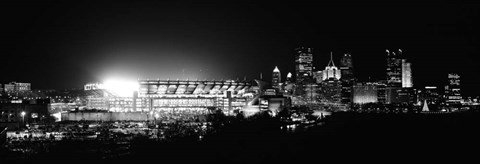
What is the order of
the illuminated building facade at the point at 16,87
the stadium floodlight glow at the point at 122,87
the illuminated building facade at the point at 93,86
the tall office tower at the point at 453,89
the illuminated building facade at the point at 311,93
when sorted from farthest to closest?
the illuminated building facade at the point at 311,93 → the tall office tower at the point at 453,89 → the illuminated building facade at the point at 16,87 → the illuminated building facade at the point at 93,86 → the stadium floodlight glow at the point at 122,87

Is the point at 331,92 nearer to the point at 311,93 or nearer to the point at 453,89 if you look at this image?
the point at 311,93

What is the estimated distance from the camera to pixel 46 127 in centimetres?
2597

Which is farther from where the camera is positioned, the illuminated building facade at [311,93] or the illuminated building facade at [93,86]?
the illuminated building facade at [311,93]

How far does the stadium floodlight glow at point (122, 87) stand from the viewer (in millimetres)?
42281

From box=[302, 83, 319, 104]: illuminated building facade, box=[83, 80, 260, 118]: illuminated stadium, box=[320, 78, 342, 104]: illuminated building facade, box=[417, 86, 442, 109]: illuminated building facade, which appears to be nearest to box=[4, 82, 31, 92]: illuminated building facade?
box=[83, 80, 260, 118]: illuminated stadium

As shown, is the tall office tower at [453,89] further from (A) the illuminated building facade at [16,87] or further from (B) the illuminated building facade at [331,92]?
(A) the illuminated building facade at [16,87]

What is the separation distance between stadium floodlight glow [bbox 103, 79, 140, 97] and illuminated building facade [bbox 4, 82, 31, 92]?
31.7ft

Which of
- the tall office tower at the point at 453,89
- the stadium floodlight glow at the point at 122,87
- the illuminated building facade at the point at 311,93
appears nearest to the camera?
the stadium floodlight glow at the point at 122,87

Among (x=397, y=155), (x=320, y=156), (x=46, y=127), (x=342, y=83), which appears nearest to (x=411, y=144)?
(x=397, y=155)

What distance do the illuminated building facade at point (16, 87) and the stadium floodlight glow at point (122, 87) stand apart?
9.66 meters

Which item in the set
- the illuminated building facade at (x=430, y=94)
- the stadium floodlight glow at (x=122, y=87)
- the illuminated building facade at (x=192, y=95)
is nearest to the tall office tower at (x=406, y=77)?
the illuminated building facade at (x=430, y=94)

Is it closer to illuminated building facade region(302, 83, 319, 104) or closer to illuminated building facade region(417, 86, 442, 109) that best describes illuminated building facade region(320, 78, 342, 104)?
illuminated building facade region(302, 83, 319, 104)

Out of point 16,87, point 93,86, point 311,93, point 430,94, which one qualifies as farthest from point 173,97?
point 430,94

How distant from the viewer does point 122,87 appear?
142 feet
